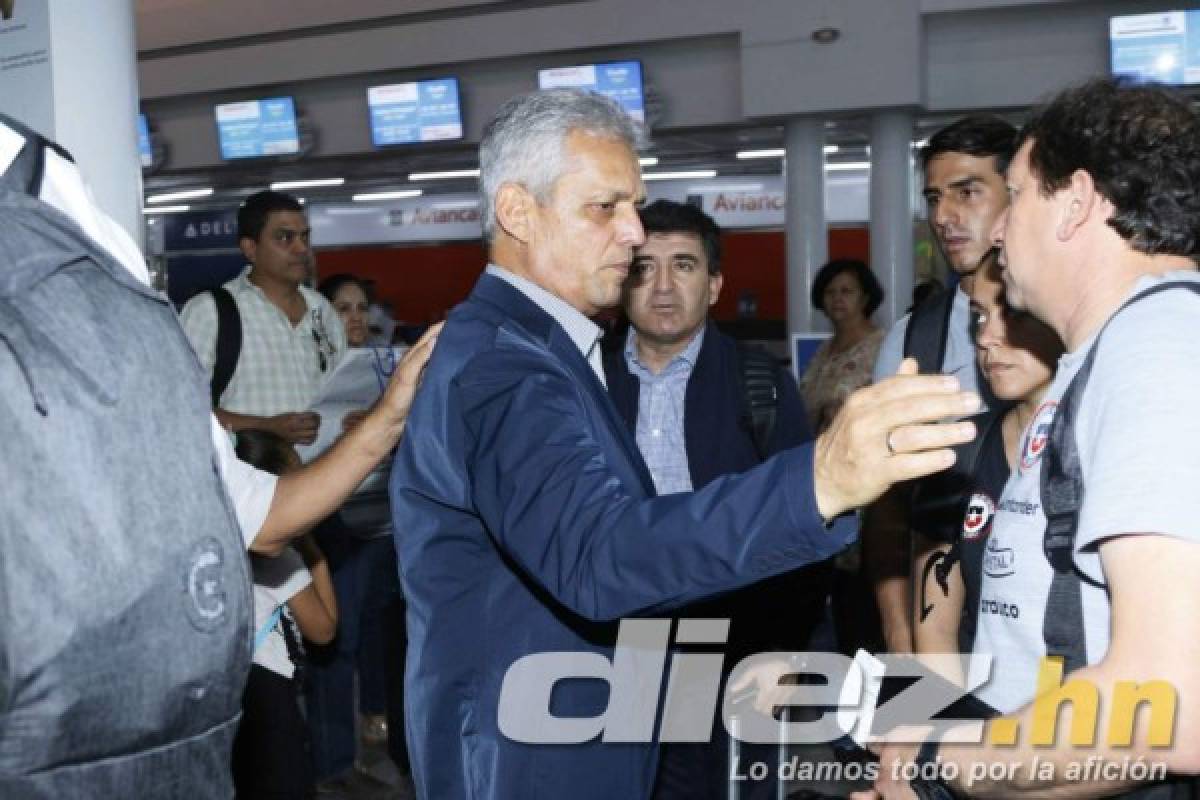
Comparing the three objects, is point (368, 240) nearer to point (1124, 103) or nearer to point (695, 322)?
point (695, 322)

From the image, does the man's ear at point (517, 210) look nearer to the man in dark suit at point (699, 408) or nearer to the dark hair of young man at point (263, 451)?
the man in dark suit at point (699, 408)

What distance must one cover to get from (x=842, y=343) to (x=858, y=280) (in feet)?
1.75

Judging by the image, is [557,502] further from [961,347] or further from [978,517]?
[961,347]

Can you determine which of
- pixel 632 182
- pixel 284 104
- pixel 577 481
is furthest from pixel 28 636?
pixel 284 104

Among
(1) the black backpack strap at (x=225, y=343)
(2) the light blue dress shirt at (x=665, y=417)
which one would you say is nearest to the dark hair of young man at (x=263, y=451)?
(1) the black backpack strap at (x=225, y=343)

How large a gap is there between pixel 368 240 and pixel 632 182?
811 inches

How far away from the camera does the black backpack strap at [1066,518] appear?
1485mm

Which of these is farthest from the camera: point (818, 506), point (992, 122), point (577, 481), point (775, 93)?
point (775, 93)

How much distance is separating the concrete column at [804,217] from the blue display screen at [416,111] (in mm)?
3660

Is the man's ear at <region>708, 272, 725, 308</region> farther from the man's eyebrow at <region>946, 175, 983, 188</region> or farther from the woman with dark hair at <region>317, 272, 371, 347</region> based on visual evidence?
the woman with dark hair at <region>317, 272, 371, 347</region>

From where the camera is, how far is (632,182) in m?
2.00

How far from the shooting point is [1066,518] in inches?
59.0

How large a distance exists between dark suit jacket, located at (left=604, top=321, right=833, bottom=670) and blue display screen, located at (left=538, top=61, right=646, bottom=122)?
8503mm

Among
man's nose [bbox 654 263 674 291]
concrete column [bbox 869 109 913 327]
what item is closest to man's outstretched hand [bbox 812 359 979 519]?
man's nose [bbox 654 263 674 291]
